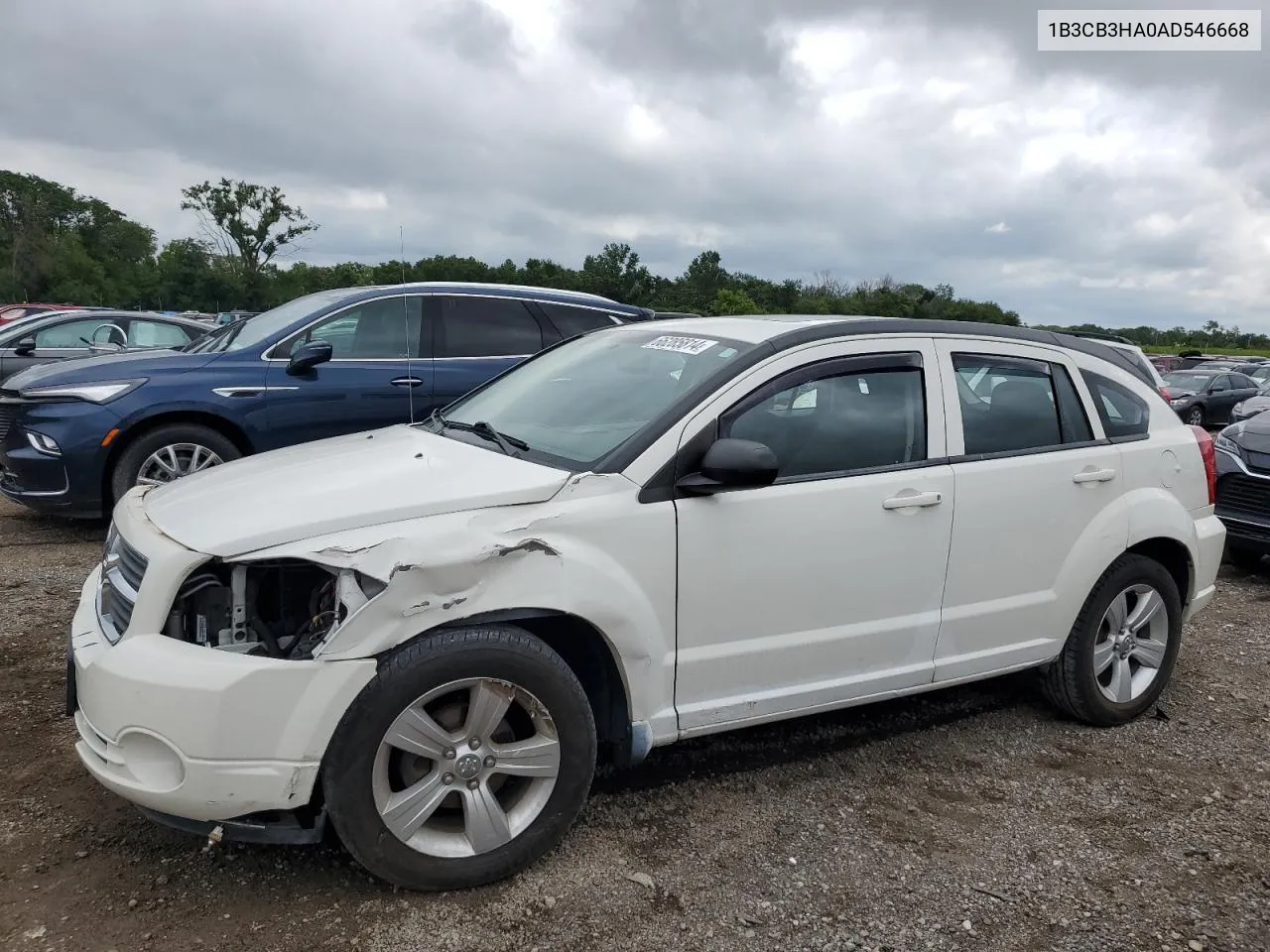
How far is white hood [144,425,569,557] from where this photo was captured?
2.58 metres

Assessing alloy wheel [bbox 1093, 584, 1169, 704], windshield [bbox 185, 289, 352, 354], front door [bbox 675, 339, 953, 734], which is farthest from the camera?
windshield [bbox 185, 289, 352, 354]

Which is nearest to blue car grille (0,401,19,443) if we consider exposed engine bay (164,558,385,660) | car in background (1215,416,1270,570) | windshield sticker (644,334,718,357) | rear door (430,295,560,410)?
rear door (430,295,560,410)

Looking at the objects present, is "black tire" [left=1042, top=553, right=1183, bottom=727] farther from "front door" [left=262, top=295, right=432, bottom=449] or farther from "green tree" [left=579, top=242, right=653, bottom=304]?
"green tree" [left=579, top=242, right=653, bottom=304]

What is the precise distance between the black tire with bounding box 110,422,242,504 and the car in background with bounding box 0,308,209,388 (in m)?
5.60

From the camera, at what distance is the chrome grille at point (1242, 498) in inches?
254

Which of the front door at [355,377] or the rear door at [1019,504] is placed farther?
the front door at [355,377]

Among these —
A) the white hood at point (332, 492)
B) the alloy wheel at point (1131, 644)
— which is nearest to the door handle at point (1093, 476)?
the alloy wheel at point (1131, 644)

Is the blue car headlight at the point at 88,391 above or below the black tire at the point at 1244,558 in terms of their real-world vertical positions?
above

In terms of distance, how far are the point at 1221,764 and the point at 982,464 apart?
1586 mm

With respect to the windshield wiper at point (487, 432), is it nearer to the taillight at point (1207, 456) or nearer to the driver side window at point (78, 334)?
the taillight at point (1207, 456)

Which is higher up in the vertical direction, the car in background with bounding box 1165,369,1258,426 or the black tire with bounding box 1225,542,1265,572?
the car in background with bounding box 1165,369,1258,426

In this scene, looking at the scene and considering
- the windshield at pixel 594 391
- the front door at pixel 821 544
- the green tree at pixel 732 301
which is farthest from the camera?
the green tree at pixel 732 301

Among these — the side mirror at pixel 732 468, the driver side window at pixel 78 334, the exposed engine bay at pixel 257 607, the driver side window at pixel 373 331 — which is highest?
the driver side window at pixel 373 331

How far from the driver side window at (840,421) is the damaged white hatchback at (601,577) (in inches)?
0.4
